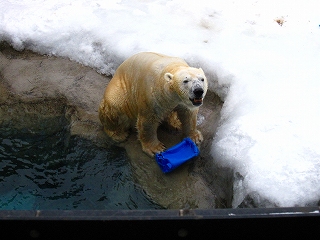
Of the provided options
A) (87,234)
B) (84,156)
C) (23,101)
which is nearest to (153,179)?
(84,156)

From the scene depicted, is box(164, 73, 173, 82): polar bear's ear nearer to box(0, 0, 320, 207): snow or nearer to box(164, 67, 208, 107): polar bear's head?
box(164, 67, 208, 107): polar bear's head

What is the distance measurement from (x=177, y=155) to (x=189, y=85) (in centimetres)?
79

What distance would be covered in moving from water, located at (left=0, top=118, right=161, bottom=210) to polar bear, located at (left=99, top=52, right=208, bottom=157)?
313 mm

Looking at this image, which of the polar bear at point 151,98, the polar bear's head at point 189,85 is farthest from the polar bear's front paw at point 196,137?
the polar bear's head at point 189,85

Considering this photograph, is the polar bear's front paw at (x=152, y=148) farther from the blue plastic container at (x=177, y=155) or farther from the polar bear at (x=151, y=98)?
the blue plastic container at (x=177, y=155)

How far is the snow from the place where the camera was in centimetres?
332

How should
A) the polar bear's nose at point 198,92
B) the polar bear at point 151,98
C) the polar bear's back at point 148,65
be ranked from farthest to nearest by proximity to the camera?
1. the polar bear's back at point 148,65
2. the polar bear at point 151,98
3. the polar bear's nose at point 198,92

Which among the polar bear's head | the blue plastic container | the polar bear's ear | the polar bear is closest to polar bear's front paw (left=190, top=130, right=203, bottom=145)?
the polar bear

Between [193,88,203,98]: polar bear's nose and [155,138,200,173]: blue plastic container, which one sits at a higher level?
[193,88,203,98]: polar bear's nose

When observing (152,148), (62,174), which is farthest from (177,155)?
(62,174)

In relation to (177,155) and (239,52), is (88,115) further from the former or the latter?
(239,52)

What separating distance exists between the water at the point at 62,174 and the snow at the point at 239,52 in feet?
3.14

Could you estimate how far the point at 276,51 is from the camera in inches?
194

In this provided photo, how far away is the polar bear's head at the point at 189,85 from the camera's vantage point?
335 centimetres
